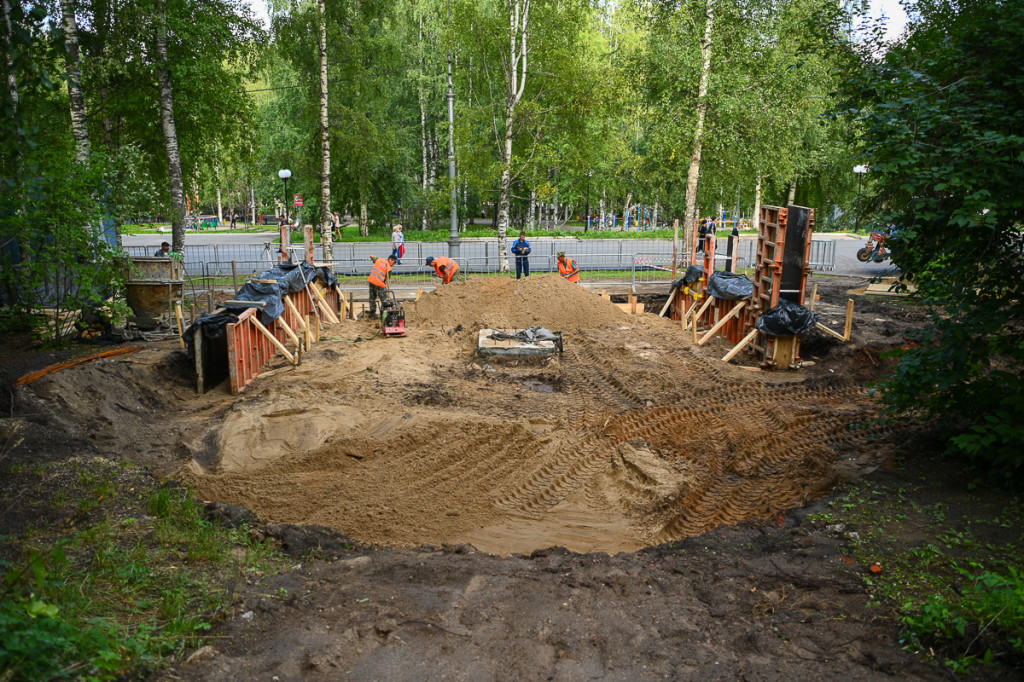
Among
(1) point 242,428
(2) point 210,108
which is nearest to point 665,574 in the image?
(1) point 242,428

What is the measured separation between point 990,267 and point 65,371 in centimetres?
1134

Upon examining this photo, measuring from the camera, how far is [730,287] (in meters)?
15.0

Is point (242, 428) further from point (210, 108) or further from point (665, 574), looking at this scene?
point (210, 108)

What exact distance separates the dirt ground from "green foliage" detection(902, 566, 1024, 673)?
0.69 ft

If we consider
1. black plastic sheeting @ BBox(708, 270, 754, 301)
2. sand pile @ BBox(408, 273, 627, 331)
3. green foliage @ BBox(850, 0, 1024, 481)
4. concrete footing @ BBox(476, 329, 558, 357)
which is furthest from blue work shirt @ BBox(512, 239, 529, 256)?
green foliage @ BBox(850, 0, 1024, 481)

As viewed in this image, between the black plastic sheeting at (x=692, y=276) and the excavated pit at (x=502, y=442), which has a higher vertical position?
the black plastic sheeting at (x=692, y=276)

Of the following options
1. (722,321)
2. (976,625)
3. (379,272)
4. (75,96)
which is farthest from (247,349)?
(976,625)

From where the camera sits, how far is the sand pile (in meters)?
16.1

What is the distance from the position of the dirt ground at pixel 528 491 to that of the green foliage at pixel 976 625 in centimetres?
21

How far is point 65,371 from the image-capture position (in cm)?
996

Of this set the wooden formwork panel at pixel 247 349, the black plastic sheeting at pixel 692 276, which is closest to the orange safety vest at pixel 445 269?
the wooden formwork panel at pixel 247 349

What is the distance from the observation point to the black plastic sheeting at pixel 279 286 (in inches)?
523

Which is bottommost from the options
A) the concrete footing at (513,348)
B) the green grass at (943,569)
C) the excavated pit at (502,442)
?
the excavated pit at (502,442)

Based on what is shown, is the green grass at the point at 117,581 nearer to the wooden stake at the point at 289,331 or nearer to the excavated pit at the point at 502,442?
the excavated pit at the point at 502,442
